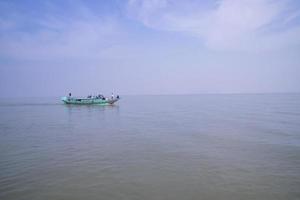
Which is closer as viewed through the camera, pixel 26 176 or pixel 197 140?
pixel 26 176

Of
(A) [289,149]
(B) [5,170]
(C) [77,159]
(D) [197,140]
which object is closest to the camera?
(B) [5,170]

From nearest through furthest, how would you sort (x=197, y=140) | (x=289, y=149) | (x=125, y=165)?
1. (x=125, y=165)
2. (x=289, y=149)
3. (x=197, y=140)

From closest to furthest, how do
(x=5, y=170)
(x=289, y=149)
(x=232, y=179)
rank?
1. (x=232, y=179)
2. (x=5, y=170)
3. (x=289, y=149)

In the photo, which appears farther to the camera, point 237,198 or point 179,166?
point 179,166

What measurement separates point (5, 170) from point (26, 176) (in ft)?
6.27

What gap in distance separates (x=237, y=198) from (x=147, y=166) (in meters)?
5.44

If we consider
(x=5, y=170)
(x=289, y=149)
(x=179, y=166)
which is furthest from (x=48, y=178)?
(x=289, y=149)

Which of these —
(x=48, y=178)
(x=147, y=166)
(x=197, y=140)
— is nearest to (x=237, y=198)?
(x=147, y=166)

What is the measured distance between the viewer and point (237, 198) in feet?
30.0

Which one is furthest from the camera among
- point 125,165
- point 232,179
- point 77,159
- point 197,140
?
point 197,140

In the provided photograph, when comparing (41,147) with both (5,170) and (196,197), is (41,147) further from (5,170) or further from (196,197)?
(196,197)

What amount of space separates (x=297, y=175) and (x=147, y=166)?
26.2 ft

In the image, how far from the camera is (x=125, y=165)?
1329cm

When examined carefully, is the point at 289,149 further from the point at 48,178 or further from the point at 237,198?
the point at 48,178
